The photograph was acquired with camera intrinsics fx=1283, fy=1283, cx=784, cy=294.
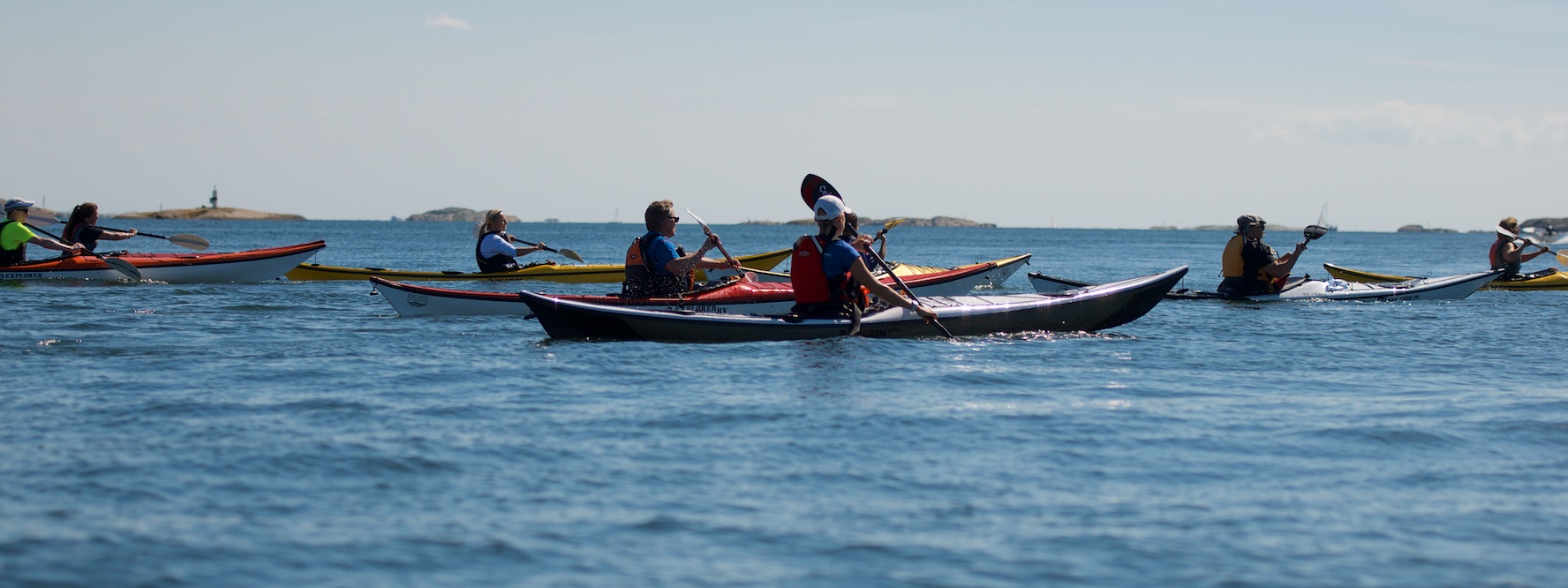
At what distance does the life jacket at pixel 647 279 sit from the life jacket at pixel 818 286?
1.90 metres

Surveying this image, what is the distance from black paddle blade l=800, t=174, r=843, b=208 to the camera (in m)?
14.8

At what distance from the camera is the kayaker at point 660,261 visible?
42.6 ft

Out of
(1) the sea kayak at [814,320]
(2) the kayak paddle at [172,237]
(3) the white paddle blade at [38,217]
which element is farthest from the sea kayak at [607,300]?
(3) the white paddle blade at [38,217]

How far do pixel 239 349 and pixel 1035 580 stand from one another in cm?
896

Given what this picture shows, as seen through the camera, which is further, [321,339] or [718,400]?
[321,339]

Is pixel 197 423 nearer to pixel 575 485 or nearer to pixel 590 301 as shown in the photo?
pixel 575 485

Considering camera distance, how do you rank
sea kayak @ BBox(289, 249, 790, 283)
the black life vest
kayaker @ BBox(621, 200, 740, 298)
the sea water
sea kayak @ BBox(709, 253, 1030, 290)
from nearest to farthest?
1. the sea water
2. kayaker @ BBox(621, 200, 740, 298)
3. sea kayak @ BBox(709, 253, 1030, 290)
4. sea kayak @ BBox(289, 249, 790, 283)
5. the black life vest

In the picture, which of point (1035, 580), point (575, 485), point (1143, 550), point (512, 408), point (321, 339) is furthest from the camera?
point (321, 339)

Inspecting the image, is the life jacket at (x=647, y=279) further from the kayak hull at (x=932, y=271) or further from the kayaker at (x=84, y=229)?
the kayaker at (x=84, y=229)

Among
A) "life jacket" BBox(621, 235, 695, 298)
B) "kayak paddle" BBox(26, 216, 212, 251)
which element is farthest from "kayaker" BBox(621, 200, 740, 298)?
"kayak paddle" BBox(26, 216, 212, 251)

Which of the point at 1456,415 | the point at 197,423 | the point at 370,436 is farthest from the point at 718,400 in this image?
the point at 1456,415

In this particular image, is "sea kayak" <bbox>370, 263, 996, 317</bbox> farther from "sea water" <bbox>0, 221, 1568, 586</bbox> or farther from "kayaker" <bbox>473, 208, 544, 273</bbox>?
"kayaker" <bbox>473, 208, 544, 273</bbox>

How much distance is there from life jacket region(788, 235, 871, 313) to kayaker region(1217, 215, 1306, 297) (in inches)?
331

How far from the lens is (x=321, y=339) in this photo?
12.6 metres
